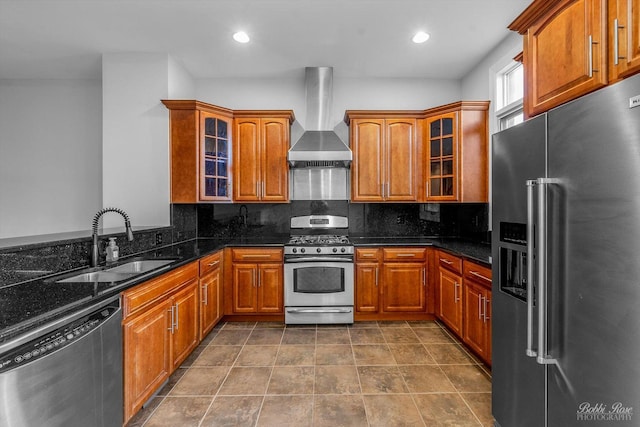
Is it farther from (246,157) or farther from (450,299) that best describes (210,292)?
(450,299)

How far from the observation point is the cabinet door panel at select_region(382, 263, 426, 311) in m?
3.49

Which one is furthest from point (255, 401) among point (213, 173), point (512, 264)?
point (213, 173)

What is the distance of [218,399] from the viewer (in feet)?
6.95

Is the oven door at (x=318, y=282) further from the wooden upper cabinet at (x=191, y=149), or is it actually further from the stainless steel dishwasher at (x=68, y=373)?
the stainless steel dishwasher at (x=68, y=373)

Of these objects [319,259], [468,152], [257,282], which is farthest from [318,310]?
[468,152]

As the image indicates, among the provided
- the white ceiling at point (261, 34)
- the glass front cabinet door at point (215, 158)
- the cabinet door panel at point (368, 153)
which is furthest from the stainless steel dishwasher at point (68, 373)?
the cabinet door panel at point (368, 153)

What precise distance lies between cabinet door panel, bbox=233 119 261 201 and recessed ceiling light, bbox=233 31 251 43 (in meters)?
0.87

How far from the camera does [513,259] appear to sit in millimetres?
1608

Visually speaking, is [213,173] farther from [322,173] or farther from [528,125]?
[528,125]

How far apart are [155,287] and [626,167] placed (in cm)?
235

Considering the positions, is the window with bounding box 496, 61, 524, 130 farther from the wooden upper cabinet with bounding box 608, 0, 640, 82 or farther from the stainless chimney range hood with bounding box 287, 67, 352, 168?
the wooden upper cabinet with bounding box 608, 0, 640, 82

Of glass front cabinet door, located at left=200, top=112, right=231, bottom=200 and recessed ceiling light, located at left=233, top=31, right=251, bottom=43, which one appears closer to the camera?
recessed ceiling light, located at left=233, top=31, right=251, bottom=43

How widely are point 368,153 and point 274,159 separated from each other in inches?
45.1

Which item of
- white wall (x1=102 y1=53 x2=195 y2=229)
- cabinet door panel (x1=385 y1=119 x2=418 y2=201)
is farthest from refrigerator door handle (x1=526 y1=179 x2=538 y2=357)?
white wall (x1=102 y1=53 x2=195 y2=229)
